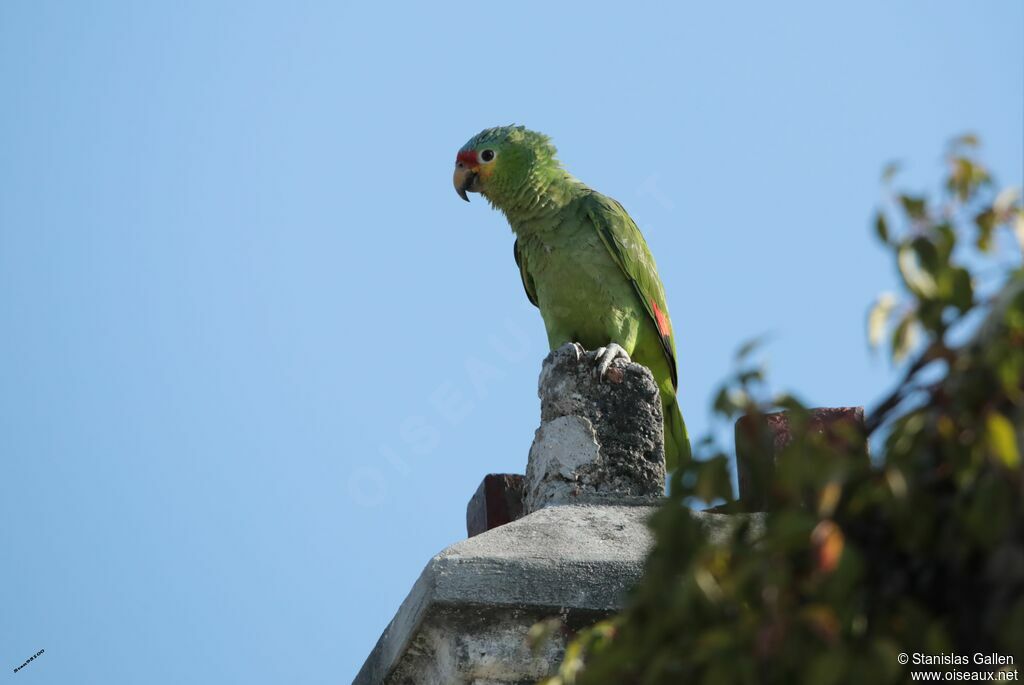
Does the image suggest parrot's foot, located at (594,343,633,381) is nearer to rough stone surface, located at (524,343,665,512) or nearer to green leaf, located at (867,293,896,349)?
rough stone surface, located at (524,343,665,512)

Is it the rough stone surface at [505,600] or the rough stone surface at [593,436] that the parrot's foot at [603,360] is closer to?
the rough stone surface at [593,436]

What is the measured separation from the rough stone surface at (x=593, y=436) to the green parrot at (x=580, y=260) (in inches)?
68.9

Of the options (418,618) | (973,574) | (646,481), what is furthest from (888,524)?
(646,481)

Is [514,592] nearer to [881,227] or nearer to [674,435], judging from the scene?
[881,227]

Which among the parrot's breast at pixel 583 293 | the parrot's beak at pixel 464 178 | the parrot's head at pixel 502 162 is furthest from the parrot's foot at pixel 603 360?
the parrot's beak at pixel 464 178

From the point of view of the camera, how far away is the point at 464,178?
7984mm

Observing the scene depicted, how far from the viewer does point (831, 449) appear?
1.54 meters

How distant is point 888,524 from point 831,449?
0.15 metres

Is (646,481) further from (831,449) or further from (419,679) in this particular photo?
(831,449)

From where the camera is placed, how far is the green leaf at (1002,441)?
139cm

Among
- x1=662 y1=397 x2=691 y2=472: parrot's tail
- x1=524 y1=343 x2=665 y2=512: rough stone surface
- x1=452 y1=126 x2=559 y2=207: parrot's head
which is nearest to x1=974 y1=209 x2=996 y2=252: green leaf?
x1=524 y1=343 x2=665 y2=512: rough stone surface

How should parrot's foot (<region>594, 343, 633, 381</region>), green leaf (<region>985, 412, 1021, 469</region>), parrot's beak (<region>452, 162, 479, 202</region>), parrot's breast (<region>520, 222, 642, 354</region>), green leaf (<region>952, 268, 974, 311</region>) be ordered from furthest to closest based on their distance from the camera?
1. parrot's beak (<region>452, 162, 479, 202</region>)
2. parrot's breast (<region>520, 222, 642, 354</region>)
3. parrot's foot (<region>594, 343, 633, 381</region>)
4. green leaf (<region>952, 268, 974, 311</region>)
5. green leaf (<region>985, 412, 1021, 469</region>)

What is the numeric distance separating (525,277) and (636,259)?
93cm

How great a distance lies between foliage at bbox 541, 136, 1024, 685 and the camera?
145cm
